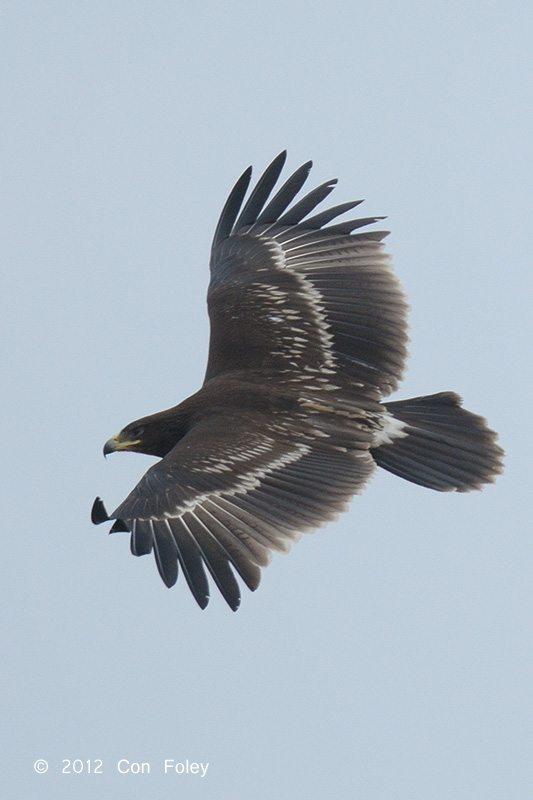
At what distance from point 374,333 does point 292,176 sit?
57.7 inches

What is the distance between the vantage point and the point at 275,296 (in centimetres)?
866

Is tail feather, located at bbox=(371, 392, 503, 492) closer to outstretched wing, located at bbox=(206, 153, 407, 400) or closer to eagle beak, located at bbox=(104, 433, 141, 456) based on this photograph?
outstretched wing, located at bbox=(206, 153, 407, 400)

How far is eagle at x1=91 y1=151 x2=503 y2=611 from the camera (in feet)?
22.8

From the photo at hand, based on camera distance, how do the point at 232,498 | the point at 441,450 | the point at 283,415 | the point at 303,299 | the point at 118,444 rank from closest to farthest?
the point at 232,498 < the point at 283,415 < the point at 441,450 < the point at 118,444 < the point at 303,299

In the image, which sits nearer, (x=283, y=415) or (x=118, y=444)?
(x=283, y=415)

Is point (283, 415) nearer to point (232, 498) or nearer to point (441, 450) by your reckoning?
point (232, 498)

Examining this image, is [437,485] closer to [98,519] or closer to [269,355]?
[269,355]

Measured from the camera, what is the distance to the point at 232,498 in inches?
282

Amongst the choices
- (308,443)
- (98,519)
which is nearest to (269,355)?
(308,443)

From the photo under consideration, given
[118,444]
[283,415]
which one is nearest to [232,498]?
[283,415]

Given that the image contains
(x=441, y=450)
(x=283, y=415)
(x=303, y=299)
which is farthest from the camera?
(x=303, y=299)

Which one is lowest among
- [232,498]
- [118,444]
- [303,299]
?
[232,498]

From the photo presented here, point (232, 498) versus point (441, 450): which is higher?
point (441, 450)

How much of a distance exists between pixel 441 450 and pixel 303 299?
4.55 feet
